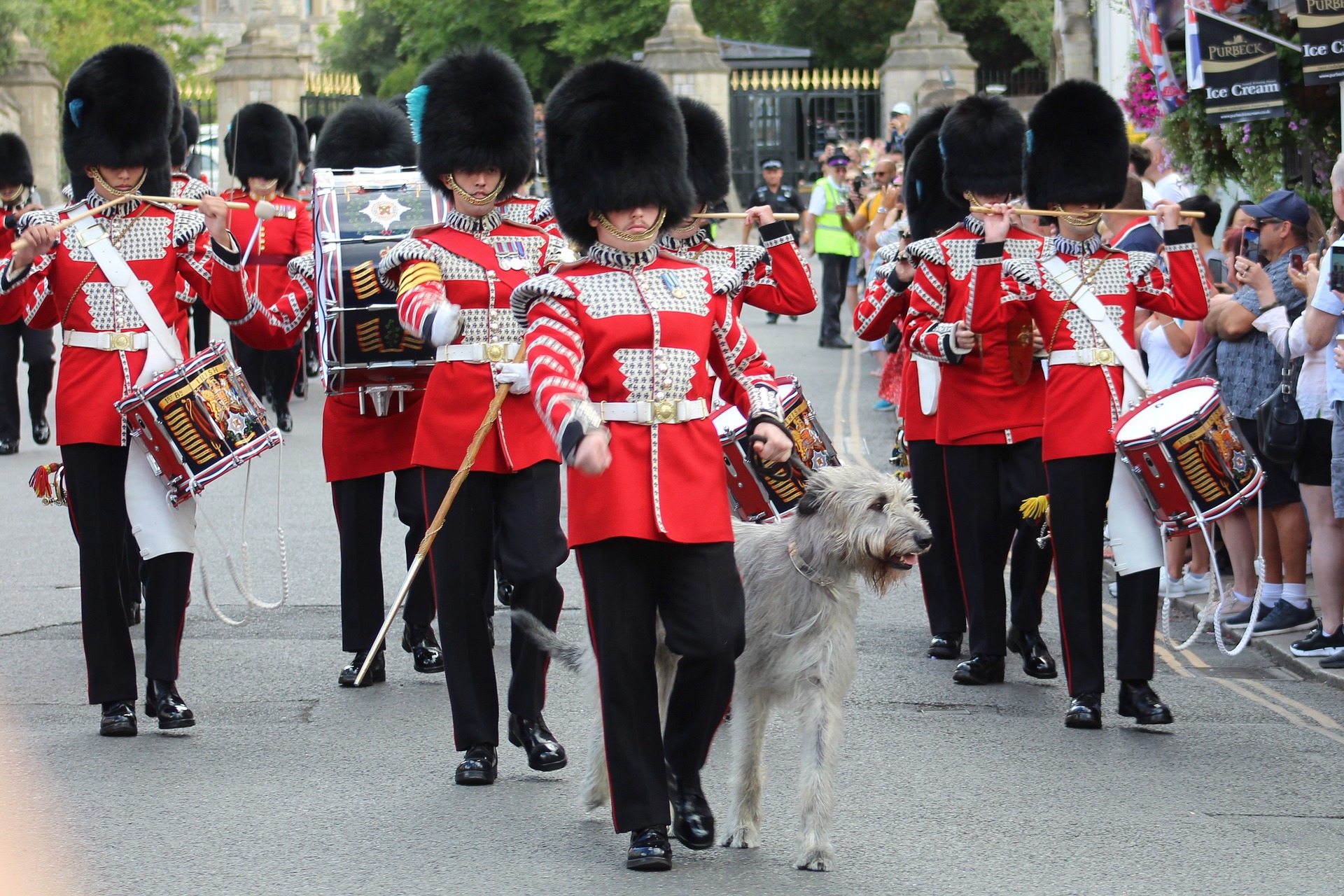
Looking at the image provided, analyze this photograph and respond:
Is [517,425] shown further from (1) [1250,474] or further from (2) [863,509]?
(1) [1250,474]

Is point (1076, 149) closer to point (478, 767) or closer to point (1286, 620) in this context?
point (1286, 620)

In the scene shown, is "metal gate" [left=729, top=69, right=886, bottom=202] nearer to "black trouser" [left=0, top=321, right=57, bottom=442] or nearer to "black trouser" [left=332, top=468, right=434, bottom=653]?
"black trouser" [left=0, top=321, right=57, bottom=442]

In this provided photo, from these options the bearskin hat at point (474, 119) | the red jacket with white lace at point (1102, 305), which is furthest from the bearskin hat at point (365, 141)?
the red jacket with white lace at point (1102, 305)

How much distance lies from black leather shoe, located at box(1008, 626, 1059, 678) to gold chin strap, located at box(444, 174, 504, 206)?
3.04 metres

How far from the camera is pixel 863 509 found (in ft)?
18.1

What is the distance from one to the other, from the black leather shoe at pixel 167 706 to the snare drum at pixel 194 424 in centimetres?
66

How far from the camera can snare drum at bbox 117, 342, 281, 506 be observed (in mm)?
6555

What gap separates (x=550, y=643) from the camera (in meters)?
5.99

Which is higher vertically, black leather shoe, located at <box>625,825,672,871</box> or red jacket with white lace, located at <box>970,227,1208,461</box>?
red jacket with white lace, located at <box>970,227,1208,461</box>

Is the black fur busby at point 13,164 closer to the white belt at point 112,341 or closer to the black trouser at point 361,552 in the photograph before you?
the black trouser at point 361,552

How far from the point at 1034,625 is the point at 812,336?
1407cm

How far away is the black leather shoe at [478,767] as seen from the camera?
6145 mm

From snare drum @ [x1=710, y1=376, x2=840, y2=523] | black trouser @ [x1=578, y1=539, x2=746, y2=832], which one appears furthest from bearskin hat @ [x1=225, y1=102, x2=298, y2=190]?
black trouser @ [x1=578, y1=539, x2=746, y2=832]

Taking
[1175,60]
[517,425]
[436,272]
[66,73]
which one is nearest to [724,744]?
[517,425]
